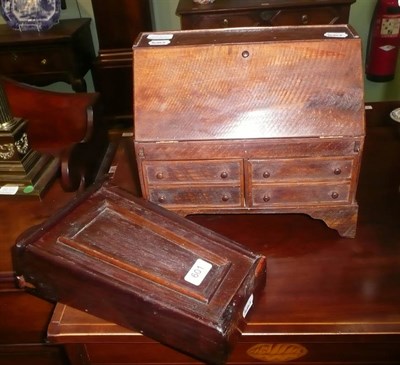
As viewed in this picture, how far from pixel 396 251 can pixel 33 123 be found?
1.59m

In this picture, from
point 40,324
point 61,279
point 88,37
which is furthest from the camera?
point 88,37

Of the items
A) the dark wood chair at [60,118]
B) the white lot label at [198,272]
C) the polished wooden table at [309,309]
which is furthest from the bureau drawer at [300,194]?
the dark wood chair at [60,118]

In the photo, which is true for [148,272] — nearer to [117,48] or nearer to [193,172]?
[193,172]

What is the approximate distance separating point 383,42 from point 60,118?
6.37ft

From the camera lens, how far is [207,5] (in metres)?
2.30

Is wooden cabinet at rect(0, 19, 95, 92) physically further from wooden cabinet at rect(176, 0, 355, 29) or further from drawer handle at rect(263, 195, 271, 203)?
drawer handle at rect(263, 195, 271, 203)

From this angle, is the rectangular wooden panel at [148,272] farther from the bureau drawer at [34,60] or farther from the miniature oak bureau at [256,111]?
the bureau drawer at [34,60]

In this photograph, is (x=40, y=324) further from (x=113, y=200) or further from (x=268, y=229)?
(x=268, y=229)

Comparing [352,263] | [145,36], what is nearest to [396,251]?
[352,263]

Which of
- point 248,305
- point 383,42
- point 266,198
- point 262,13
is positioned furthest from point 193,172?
point 383,42

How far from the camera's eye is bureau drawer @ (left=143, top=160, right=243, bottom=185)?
920mm

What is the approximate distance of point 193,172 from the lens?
934 mm

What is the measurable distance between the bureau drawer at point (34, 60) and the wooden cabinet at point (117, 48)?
0.22 metres

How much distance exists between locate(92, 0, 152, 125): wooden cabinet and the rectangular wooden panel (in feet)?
5.65
